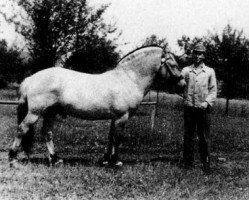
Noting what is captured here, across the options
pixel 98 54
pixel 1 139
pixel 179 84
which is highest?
pixel 98 54

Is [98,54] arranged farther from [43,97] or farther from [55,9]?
[43,97]

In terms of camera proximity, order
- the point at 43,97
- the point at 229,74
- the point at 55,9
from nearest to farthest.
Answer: the point at 43,97 < the point at 55,9 < the point at 229,74

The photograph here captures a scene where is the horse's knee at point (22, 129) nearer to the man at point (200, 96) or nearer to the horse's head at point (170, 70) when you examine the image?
the horse's head at point (170, 70)

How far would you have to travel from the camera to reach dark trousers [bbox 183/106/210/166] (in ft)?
21.9

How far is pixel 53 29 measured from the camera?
15.9 m

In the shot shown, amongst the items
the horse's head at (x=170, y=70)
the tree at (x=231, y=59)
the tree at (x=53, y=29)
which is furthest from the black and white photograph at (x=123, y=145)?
the tree at (x=231, y=59)

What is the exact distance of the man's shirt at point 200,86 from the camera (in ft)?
21.6

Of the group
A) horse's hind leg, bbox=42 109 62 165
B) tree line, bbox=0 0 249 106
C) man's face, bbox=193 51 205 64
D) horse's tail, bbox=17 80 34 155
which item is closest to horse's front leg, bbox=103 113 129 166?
horse's hind leg, bbox=42 109 62 165

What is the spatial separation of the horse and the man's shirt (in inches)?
9.7

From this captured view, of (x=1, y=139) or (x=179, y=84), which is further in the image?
(x=1, y=139)

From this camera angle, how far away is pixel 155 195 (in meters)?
5.02

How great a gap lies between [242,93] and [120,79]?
4897 centimetres

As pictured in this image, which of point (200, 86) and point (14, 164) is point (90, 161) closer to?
point (14, 164)

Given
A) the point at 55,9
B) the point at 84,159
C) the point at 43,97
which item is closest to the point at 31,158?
the point at 84,159
